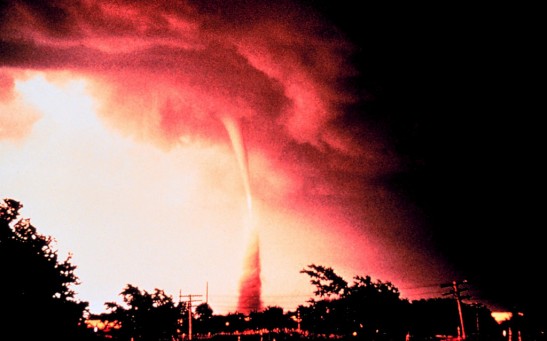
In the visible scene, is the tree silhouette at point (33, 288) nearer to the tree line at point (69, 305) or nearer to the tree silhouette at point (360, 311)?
the tree line at point (69, 305)

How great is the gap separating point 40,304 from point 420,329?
67.5ft

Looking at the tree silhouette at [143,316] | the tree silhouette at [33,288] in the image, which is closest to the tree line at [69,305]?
the tree silhouette at [33,288]

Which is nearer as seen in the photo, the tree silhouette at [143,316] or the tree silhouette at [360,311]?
the tree silhouette at [360,311]

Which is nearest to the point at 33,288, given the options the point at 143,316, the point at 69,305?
the point at 69,305

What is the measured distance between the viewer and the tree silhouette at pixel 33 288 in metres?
16.9

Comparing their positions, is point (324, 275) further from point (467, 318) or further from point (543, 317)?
point (467, 318)

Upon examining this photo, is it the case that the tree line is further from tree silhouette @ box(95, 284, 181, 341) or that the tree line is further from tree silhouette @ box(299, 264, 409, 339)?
tree silhouette @ box(95, 284, 181, 341)

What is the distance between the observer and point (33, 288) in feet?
61.4

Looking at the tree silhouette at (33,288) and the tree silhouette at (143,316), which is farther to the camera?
the tree silhouette at (143,316)

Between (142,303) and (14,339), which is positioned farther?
(142,303)

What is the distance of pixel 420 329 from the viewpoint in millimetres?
19562

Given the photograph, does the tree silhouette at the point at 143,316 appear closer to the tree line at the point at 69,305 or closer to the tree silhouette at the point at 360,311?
the tree line at the point at 69,305

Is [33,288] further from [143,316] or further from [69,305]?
[143,316]

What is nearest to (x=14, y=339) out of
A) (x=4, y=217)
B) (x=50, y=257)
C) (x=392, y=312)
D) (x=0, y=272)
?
(x=0, y=272)
